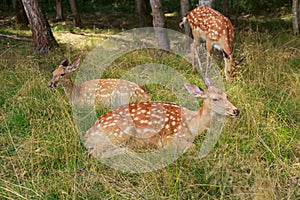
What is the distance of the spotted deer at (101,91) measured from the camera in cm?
473

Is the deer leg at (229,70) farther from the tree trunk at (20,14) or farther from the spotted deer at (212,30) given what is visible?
the tree trunk at (20,14)

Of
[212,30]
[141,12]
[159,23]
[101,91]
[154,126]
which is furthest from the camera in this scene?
[141,12]

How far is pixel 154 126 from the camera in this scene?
12.3 ft

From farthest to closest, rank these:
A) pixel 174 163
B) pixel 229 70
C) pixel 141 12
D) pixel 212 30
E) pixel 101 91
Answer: pixel 141 12, pixel 212 30, pixel 229 70, pixel 101 91, pixel 174 163

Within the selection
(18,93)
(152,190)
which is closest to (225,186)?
(152,190)

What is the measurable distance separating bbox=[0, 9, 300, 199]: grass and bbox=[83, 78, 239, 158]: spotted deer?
15cm

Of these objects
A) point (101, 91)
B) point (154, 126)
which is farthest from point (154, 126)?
point (101, 91)

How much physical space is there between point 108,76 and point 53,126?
6.82ft

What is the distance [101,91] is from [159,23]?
2.77 meters

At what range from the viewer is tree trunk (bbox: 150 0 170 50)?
7.05 metres

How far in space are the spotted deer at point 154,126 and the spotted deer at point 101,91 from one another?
0.91 meters

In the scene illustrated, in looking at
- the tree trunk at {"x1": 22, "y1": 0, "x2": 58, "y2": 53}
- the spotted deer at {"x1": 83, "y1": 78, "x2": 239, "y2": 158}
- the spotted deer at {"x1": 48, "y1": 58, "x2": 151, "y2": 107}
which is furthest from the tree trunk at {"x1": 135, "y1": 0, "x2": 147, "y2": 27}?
the spotted deer at {"x1": 83, "y1": 78, "x2": 239, "y2": 158}

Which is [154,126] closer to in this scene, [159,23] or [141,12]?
[159,23]

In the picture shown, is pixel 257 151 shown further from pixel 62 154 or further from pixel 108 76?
pixel 108 76
